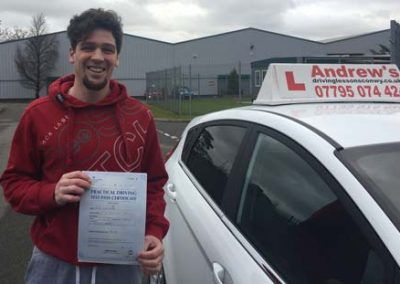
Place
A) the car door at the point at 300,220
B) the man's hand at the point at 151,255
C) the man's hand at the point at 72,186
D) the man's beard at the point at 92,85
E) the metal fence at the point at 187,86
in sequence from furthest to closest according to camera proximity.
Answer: the metal fence at the point at 187,86
the man's beard at the point at 92,85
the man's hand at the point at 151,255
the man's hand at the point at 72,186
the car door at the point at 300,220

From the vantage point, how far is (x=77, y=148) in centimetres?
245

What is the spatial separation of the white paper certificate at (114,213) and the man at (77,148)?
9 cm

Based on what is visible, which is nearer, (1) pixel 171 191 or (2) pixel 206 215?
(2) pixel 206 215

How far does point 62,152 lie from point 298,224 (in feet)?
3.25

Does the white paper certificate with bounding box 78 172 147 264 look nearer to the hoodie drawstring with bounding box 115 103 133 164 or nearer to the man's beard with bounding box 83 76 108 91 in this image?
the hoodie drawstring with bounding box 115 103 133 164

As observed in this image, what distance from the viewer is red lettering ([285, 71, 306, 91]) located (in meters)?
3.61

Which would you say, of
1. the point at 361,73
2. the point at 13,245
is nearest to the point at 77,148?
the point at 361,73

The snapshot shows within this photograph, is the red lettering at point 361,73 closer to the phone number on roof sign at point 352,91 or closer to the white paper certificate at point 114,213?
the phone number on roof sign at point 352,91

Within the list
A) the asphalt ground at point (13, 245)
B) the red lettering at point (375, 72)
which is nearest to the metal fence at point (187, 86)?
the asphalt ground at point (13, 245)

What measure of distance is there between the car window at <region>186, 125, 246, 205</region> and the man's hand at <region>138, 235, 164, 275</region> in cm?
68

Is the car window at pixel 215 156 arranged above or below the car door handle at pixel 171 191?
above

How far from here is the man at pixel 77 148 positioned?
2.44 meters

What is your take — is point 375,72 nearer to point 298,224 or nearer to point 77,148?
point 298,224

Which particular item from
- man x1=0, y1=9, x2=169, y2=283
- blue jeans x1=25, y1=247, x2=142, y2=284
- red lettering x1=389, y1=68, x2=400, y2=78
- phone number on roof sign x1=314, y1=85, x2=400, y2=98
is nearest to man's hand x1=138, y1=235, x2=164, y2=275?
man x1=0, y1=9, x2=169, y2=283
